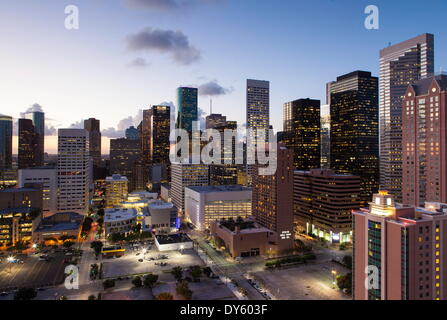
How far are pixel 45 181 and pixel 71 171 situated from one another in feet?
33.2

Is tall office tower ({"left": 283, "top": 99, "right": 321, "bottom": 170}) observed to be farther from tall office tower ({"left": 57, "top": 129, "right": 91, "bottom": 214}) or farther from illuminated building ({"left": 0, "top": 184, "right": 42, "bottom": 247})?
illuminated building ({"left": 0, "top": 184, "right": 42, "bottom": 247})

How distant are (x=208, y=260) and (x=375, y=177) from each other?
12068 centimetres

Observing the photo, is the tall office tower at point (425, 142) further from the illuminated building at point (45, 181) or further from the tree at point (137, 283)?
the illuminated building at point (45, 181)

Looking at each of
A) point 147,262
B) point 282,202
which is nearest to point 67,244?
point 147,262

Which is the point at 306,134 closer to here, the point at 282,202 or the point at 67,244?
the point at 282,202

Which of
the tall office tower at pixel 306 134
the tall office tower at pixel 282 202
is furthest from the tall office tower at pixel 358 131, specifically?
the tall office tower at pixel 282 202

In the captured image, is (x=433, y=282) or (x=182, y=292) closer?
(x=433, y=282)

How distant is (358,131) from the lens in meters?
160

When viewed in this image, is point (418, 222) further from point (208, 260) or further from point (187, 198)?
point (187, 198)

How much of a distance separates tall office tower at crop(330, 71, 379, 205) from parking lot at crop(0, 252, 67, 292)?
135 meters

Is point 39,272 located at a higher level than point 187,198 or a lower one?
lower

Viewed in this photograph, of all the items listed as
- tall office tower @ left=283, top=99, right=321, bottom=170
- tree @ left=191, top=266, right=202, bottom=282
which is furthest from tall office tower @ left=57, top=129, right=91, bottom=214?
tall office tower @ left=283, top=99, right=321, bottom=170
